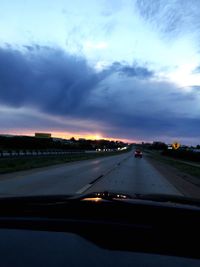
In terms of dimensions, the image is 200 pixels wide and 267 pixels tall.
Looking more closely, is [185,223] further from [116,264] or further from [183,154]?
[183,154]

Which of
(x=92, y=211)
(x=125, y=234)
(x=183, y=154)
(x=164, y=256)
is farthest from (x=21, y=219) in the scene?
(x=183, y=154)

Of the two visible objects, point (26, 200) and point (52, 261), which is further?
point (26, 200)

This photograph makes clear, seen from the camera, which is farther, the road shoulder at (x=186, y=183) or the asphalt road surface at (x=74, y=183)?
the road shoulder at (x=186, y=183)

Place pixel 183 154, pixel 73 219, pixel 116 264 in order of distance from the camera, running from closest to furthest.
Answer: pixel 116 264 < pixel 73 219 < pixel 183 154

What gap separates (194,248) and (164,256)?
218 mm

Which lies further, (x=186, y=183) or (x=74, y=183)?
(x=186, y=183)

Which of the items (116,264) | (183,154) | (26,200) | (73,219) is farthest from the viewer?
(183,154)

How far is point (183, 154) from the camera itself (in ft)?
393

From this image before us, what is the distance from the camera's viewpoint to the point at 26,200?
12.4 feet

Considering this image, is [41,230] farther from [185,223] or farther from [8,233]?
[185,223]

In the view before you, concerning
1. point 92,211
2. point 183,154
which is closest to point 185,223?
point 92,211

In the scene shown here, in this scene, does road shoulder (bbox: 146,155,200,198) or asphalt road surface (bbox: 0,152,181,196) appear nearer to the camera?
asphalt road surface (bbox: 0,152,181,196)

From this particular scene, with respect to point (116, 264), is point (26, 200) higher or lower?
higher

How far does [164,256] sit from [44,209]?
2.88ft
